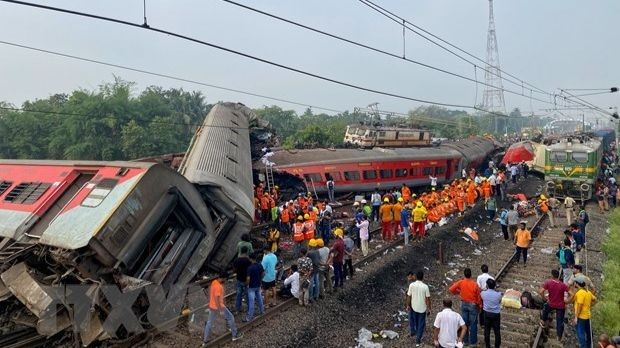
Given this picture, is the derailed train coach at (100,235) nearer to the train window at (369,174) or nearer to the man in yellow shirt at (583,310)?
the man in yellow shirt at (583,310)

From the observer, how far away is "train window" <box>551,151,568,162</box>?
2238cm

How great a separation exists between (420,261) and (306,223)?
3453 mm

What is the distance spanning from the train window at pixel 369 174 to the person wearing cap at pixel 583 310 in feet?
48.7

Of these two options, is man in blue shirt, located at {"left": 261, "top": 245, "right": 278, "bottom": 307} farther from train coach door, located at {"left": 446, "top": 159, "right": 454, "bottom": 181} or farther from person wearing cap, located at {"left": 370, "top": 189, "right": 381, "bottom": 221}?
train coach door, located at {"left": 446, "top": 159, "right": 454, "bottom": 181}

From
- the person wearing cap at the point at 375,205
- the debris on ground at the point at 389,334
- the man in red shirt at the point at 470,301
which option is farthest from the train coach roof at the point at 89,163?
the person wearing cap at the point at 375,205

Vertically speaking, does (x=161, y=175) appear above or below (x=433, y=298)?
above

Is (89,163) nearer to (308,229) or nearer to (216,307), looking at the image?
(216,307)

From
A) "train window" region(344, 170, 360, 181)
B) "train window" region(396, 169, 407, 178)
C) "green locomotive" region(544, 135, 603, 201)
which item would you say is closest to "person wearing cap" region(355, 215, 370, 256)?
"train window" region(344, 170, 360, 181)

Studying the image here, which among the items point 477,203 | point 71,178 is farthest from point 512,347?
point 477,203

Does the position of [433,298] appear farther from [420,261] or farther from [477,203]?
[477,203]

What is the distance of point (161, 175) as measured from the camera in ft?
27.8

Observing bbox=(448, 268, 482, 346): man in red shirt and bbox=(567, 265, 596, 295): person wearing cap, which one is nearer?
bbox=(448, 268, 482, 346): man in red shirt

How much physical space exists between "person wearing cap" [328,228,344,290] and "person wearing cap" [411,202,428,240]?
16.4ft

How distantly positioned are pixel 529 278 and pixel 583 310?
178 inches
